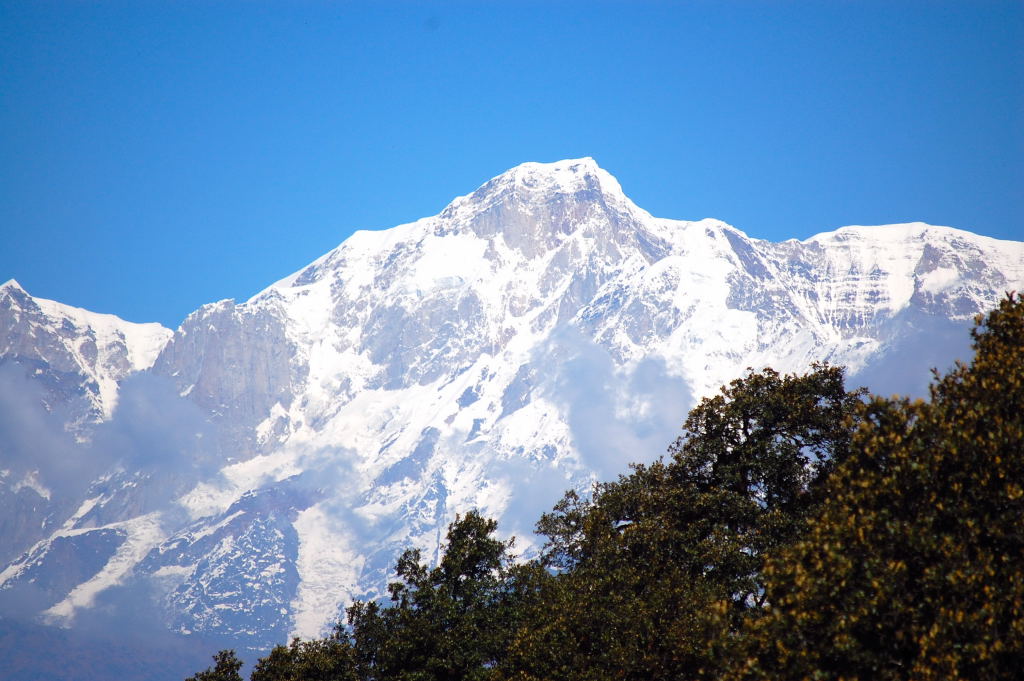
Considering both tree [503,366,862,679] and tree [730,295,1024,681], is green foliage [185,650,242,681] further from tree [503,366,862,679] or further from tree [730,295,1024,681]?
tree [730,295,1024,681]

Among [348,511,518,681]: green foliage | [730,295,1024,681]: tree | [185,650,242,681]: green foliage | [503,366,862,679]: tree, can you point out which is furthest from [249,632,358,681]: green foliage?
[730,295,1024,681]: tree

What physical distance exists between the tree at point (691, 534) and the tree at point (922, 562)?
9.13 meters

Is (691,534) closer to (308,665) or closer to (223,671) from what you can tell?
(308,665)

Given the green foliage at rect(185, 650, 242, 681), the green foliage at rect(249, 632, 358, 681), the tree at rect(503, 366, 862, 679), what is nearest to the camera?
the tree at rect(503, 366, 862, 679)

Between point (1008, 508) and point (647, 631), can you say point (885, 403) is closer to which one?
point (1008, 508)

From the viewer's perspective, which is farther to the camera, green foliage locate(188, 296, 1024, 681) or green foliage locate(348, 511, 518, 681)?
green foliage locate(348, 511, 518, 681)

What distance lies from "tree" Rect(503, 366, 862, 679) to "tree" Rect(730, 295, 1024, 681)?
359 inches

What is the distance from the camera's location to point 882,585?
2878 centimetres

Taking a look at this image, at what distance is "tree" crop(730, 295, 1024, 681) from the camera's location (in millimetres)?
27156

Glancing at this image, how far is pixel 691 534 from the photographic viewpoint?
50.7m

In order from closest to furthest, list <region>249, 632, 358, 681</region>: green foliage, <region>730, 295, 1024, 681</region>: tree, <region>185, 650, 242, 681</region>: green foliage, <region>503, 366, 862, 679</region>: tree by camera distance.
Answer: <region>730, 295, 1024, 681</region>: tree
<region>503, 366, 862, 679</region>: tree
<region>249, 632, 358, 681</region>: green foliage
<region>185, 650, 242, 681</region>: green foliage

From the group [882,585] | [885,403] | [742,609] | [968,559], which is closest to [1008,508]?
[968,559]

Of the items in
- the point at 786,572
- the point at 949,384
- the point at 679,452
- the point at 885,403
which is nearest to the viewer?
the point at 786,572

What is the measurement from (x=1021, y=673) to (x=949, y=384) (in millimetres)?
10881
